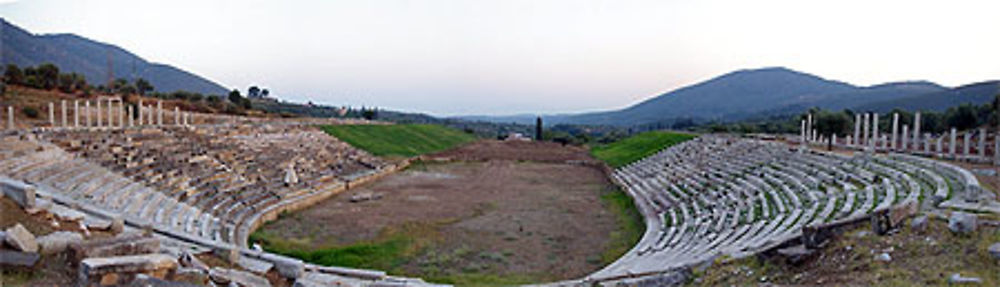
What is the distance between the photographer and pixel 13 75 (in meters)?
43.5

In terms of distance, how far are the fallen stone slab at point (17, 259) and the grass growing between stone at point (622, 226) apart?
11.5 meters

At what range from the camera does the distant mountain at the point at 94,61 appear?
10930 centimetres

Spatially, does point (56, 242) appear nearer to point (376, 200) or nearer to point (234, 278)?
point (234, 278)

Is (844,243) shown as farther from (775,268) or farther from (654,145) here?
(654,145)

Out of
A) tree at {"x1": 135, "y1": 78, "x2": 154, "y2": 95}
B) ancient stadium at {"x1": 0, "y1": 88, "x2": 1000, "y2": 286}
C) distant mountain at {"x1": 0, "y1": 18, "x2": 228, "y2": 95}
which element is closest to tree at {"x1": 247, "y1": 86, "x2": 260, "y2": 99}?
distant mountain at {"x1": 0, "y1": 18, "x2": 228, "y2": 95}

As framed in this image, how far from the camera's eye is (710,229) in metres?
13.4

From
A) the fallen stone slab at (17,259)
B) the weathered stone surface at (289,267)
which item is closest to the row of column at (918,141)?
the weathered stone surface at (289,267)

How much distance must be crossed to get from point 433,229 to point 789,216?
10913 millimetres

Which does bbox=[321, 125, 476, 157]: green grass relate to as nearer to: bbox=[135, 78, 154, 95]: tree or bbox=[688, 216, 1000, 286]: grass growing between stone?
bbox=[135, 78, 154, 95]: tree

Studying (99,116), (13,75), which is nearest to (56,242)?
(99,116)

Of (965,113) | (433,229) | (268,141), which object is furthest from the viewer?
(965,113)

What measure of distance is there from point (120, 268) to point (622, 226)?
15.7m

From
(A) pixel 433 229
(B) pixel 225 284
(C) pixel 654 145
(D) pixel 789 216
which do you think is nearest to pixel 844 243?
(D) pixel 789 216

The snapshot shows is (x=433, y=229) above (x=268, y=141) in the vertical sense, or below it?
below
